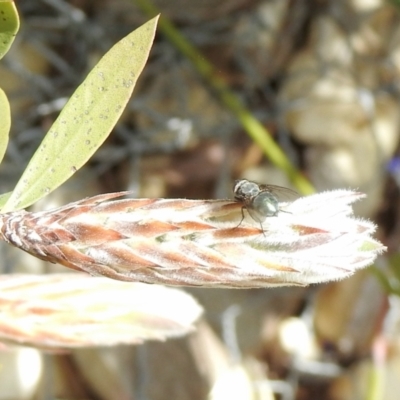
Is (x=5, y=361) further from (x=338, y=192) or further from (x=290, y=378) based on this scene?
(x=338, y=192)

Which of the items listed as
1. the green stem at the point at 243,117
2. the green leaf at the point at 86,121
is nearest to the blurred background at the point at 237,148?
the green stem at the point at 243,117

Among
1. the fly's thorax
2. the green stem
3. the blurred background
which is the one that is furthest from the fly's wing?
the blurred background

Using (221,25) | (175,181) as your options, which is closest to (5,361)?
(175,181)

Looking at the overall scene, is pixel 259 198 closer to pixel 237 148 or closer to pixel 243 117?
pixel 243 117

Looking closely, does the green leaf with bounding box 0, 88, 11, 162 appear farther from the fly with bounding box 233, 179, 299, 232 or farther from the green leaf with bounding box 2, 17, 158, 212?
the fly with bounding box 233, 179, 299, 232

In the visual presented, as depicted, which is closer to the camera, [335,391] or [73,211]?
[73,211]

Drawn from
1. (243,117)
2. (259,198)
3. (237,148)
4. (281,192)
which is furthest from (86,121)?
(237,148)
